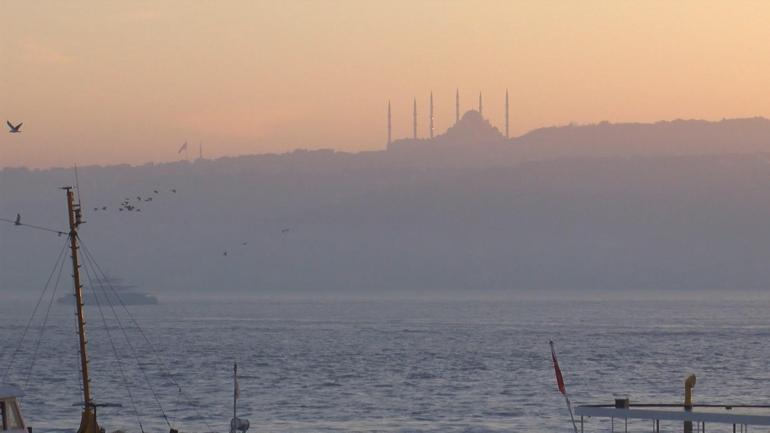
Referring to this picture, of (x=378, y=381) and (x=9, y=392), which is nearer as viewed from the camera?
(x=9, y=392)

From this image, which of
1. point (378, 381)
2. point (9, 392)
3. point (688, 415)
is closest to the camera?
point (688, 415)

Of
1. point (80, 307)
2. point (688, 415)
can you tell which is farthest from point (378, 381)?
point (688, 415)

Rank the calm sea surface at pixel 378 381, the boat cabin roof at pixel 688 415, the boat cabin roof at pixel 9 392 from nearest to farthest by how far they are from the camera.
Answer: the boat cabin roof at pixel 688 415 < the boat cabin roof at pixel 9 392 < the calm sea surface at pixel 378 381

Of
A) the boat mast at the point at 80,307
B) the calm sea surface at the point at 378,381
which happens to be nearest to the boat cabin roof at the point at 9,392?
the boat mast at the point at 80,307

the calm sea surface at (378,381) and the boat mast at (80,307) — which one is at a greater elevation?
the boat mast at (80,307)

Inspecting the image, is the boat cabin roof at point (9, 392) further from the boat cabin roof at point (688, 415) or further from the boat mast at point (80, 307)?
the boat cabin roof at point (688, 415)

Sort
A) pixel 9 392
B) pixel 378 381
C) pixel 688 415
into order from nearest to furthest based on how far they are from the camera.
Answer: pixel 688 415 → pixel 9 392 → pixel 378 381

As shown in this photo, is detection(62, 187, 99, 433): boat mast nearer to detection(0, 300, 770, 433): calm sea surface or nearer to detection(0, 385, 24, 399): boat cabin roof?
detection(0, 385, 24, 399): boat cabin roof

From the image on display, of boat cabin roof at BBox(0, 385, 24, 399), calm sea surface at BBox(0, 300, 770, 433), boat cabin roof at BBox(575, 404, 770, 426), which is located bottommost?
calm sea surface at BBox(0, 300, 770, 433)

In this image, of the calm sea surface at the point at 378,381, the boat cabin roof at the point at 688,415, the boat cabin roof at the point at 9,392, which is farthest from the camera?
the calm sea surface at the point at 378,381

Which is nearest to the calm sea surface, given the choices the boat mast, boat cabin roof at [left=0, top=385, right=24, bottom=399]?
the boat mast

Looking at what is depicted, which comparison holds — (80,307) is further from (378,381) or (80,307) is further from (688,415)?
(378,381)

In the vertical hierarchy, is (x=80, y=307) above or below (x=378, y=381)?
above

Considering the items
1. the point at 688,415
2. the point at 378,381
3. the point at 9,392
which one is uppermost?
the point at 9,392
